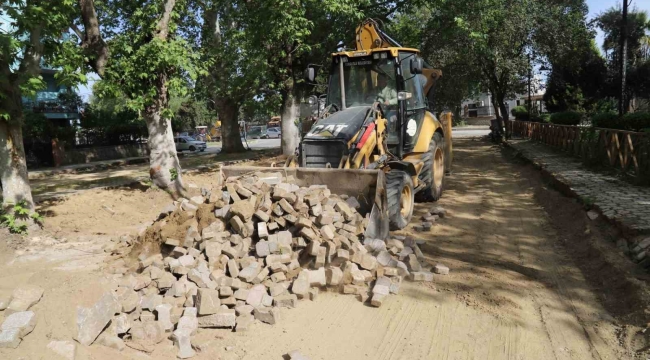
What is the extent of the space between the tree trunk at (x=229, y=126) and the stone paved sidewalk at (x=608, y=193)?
15.8 m

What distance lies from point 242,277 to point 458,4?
12.9 m

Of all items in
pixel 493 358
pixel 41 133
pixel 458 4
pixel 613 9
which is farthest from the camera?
pixel 613 9

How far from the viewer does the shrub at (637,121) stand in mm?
12914

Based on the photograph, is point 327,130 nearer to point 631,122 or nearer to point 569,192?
point 569,192

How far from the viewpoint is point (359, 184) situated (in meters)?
6.45

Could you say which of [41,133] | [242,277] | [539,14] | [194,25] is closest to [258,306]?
[242,277]

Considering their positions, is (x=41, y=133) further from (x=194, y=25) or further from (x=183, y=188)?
(x=183, y=188)

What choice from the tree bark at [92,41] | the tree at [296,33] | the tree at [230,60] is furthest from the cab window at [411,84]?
the tree bark at [92,41]

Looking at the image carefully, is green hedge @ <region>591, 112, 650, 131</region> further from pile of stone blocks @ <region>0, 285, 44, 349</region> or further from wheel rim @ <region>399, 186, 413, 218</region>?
pile of stone blocks @ <region>0, 285, 44, 349</region>

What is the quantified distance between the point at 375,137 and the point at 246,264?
3.18 m

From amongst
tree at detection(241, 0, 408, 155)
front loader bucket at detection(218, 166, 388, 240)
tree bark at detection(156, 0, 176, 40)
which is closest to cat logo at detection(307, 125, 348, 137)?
front loader bucket at detection(218, 166, 388, 240)

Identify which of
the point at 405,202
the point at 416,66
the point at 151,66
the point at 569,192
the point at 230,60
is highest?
the point at 230,60

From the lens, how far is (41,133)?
23141 mm

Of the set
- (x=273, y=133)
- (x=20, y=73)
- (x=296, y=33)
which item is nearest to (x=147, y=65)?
(x=20, y=73)
